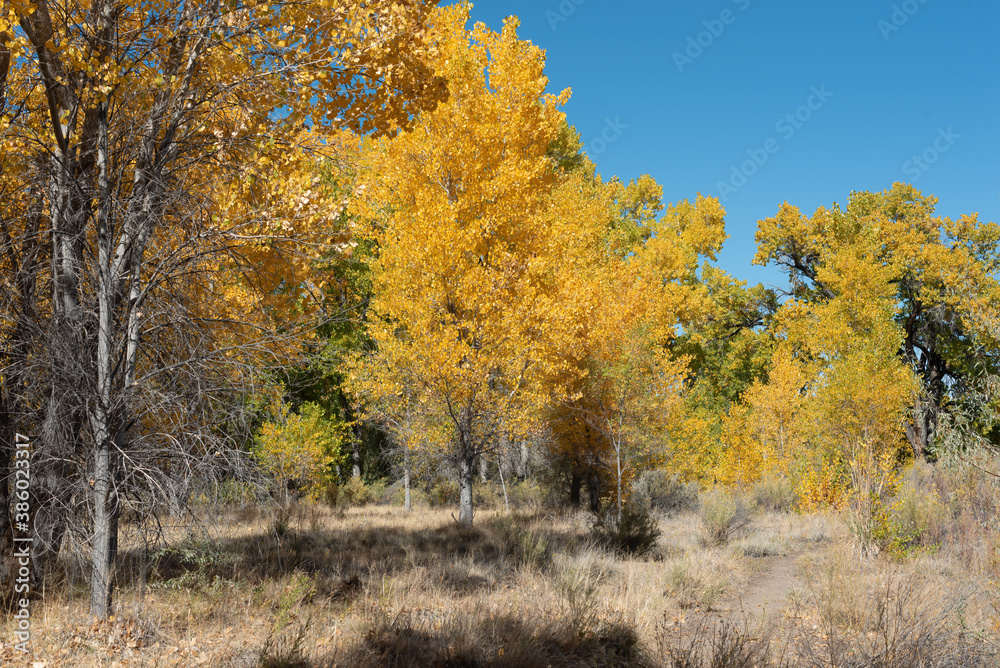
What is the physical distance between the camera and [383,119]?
16.8ft

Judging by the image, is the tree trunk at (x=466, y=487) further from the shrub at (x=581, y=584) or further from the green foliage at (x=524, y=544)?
the shrub at (x=581, y=584)

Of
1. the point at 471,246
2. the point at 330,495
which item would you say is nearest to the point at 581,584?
the point at 471,246

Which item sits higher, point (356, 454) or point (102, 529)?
point (102, 529)

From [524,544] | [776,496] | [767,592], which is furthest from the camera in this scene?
[776,496]

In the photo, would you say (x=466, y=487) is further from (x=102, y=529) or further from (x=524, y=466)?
(x=524, y=466)

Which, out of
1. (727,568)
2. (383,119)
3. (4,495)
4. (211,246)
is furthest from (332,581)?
(727,568)

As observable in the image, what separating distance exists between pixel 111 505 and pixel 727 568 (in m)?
7.40

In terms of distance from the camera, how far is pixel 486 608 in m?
5.06

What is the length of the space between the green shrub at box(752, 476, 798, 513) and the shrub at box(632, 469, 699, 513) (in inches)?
66.9

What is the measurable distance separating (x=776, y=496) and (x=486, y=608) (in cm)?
1236

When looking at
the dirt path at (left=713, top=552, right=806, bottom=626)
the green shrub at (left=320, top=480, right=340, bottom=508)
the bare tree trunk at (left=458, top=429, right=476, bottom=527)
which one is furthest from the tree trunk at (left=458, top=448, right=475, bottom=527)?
the dirt path at (left=713, top=552, right=806, bottom=626)

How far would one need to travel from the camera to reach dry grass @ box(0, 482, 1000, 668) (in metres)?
3.88

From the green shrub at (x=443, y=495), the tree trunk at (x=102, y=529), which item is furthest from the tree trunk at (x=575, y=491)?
the tree trunk at (x=102, y=529)

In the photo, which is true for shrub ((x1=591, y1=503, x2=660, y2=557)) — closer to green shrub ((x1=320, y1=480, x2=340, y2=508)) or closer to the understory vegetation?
the understory vegetation
